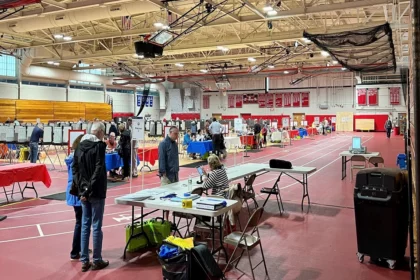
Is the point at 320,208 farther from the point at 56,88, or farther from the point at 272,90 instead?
the point at 272,90

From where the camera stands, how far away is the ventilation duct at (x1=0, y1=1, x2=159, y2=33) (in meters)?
12.1

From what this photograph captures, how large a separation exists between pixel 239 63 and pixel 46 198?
73.7 feet

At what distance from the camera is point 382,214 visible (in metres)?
4.35

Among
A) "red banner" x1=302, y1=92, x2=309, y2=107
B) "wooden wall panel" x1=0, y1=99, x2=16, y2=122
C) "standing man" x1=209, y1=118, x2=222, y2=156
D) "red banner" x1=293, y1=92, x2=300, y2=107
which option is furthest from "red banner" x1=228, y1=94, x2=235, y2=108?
"standing man" x1=209, y1=118, x2=222, y2=156

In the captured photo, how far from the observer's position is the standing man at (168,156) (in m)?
6.10

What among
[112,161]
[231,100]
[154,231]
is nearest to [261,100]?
[231,100]

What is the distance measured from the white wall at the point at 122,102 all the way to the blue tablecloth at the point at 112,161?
25.8 m

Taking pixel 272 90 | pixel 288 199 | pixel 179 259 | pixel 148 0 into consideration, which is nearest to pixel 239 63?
pixel 272 90

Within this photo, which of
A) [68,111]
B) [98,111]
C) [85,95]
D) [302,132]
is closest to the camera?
[68,111]

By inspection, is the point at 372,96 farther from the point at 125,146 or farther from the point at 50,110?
the point at 125,146

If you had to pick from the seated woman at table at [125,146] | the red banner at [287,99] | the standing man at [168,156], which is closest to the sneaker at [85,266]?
the standing man at [168,156]

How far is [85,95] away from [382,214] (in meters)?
30.2

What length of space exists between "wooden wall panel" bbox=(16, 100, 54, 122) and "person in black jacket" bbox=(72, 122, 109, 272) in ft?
75.0

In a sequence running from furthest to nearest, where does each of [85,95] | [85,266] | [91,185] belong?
[85,95] → [85,266] → [91,185]
